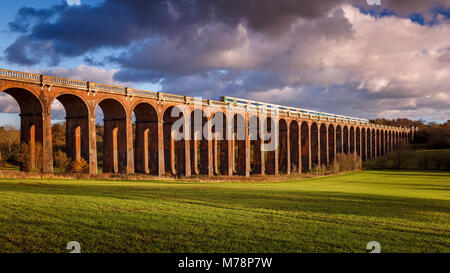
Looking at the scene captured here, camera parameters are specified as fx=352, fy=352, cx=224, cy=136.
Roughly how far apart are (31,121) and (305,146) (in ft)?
164

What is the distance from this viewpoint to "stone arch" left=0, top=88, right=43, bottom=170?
97.5 ft

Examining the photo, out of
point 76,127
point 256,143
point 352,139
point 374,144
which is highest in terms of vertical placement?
point 76,127

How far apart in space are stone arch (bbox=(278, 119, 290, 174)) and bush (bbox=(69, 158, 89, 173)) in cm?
3527

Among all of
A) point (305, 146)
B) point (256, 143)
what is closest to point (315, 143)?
point (305, 146)

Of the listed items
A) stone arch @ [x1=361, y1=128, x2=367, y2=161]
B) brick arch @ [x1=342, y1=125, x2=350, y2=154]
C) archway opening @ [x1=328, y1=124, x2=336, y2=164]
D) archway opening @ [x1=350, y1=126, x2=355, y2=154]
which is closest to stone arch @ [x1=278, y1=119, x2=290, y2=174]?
archway opening @ [x1=328, y1=124, x2=336, y2=164]

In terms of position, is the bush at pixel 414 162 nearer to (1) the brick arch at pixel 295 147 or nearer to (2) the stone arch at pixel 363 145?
(2) the stone arch at pixel 363 145

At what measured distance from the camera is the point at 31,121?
3080cm

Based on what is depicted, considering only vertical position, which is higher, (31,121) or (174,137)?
(31,121)

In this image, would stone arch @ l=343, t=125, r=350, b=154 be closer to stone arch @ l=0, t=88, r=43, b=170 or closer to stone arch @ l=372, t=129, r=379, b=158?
stone arch @ l=372, t=129, r=379, b=158

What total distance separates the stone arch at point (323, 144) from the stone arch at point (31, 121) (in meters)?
57.2

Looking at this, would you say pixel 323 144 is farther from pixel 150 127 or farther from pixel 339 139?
pixel 150 127

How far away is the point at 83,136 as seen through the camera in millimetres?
34562
